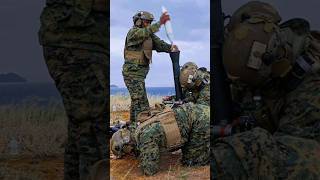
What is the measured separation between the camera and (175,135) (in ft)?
19.0

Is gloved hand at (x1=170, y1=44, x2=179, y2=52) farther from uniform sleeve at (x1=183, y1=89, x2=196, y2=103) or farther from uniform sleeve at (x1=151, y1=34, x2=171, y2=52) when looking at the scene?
uniform sleeve at (x1=183, y1=89, x2=196, y2=103)

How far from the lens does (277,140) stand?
1676 millimetres

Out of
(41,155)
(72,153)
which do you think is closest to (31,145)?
(41,155)

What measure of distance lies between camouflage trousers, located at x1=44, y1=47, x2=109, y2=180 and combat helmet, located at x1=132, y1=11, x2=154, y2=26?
179 inches

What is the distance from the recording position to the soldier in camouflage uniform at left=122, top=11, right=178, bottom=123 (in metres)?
7.53

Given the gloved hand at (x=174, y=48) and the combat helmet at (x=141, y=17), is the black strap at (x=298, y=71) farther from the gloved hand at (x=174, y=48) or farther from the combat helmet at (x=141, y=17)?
the combat helmet at (x=141, y=17)

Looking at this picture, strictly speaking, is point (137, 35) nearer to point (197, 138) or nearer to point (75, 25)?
point (197, 138)

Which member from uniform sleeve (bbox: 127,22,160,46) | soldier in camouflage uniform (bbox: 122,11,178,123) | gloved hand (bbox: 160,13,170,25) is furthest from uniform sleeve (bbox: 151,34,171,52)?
gloved hand (bbox: 160,13,170,25)

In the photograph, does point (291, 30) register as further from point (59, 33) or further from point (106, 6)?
point (59, 33)

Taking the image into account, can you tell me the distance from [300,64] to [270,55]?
244mm

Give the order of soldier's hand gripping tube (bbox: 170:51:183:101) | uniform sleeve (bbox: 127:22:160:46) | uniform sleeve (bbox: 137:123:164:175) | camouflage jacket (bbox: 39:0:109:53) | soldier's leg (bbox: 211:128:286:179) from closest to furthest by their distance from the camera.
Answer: soldier's leg (bbox: 211:128:286:179) < camouflage jacket (bbox: 39:0:109:53) < uniform sleeve (bbox: 137:123:164:175) < soldier's hand gripping tube (bbox: 170:51:183:101) < uniform sleeve (bbox: 127:22:160:46)

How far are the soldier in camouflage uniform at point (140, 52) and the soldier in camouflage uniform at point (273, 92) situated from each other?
16.1 feet

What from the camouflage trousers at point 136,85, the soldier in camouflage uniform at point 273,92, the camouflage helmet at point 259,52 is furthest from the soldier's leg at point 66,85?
the camouflage trousers at point 136,85

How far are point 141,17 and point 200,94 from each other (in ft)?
5.54
